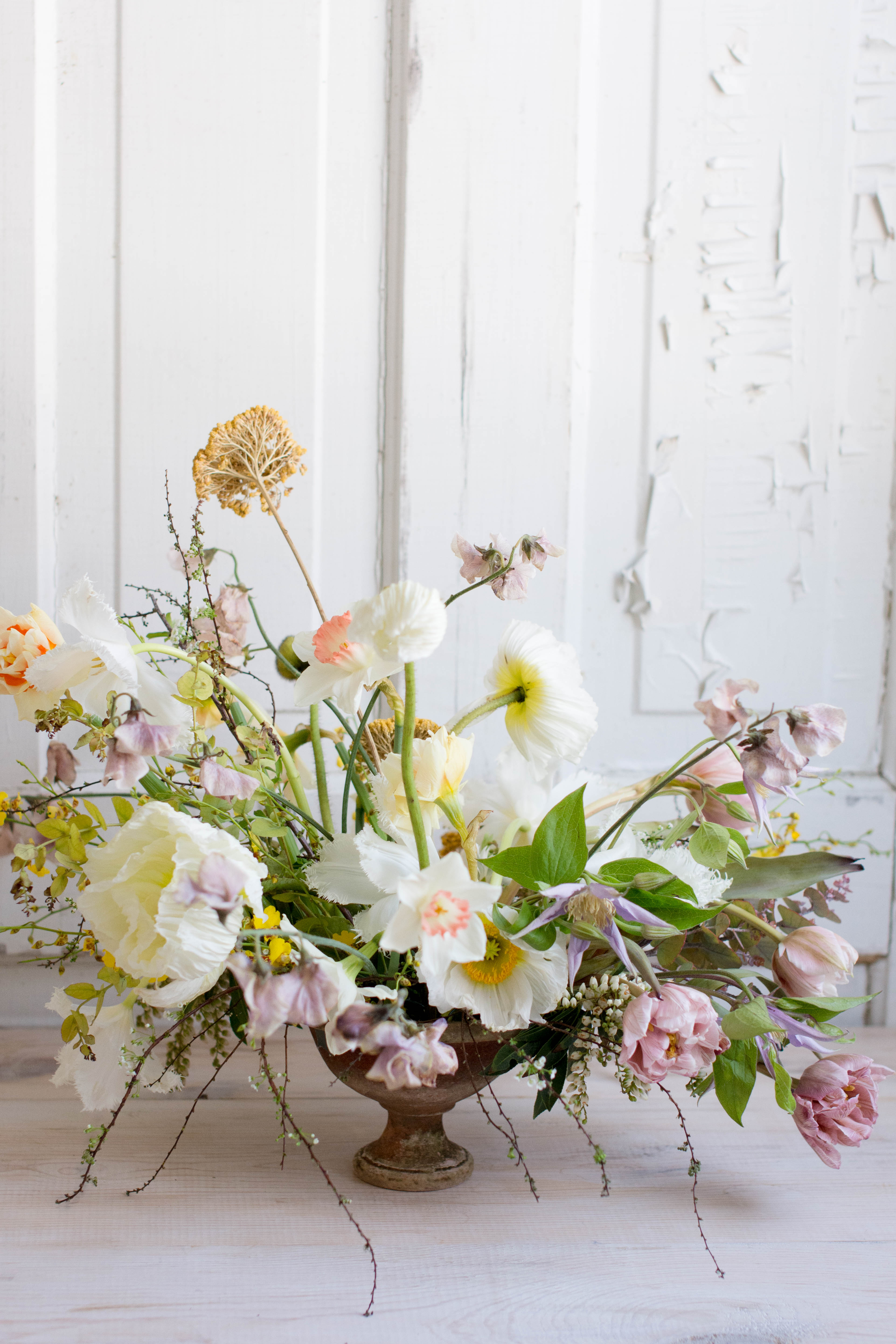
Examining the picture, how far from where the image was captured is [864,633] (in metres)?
1.26

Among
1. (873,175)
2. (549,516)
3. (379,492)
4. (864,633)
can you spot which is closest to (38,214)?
(379,492)

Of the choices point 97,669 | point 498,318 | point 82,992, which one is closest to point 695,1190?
point 82,992

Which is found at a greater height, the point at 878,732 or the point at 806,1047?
the point at 878,732

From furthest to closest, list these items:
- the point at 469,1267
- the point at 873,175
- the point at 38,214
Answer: the point at 873,175 < the point at 38,214 < the point at 469,1267

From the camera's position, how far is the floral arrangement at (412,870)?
583 mm

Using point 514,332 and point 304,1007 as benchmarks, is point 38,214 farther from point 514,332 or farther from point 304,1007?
point 304,1007

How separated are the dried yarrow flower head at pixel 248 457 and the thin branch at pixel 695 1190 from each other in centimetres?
51

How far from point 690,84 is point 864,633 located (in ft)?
2.19

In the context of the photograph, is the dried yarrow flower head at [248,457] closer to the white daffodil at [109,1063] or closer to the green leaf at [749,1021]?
the white daffodil at [109,1063]

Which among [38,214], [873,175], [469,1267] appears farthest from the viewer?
[873,175]

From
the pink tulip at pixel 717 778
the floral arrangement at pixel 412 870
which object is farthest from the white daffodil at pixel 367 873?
the pink tulip at pixel 717 778

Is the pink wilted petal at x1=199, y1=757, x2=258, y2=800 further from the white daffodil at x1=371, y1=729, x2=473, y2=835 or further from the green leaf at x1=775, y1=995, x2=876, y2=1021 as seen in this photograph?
the green leaf at x1=775, y1=995, x2=876, y2=1021

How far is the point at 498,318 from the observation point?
3.85 ft

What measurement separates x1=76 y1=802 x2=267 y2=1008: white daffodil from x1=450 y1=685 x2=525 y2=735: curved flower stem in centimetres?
18
